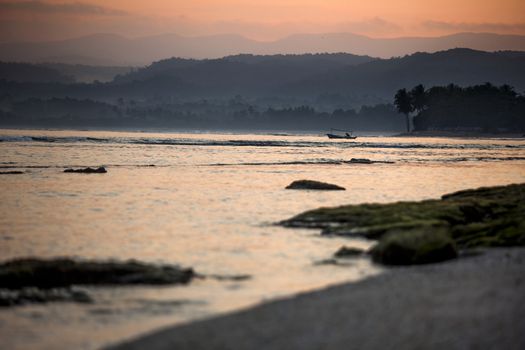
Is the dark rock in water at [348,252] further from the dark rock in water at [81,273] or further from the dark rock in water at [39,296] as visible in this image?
the dark rock in water at [39,296]

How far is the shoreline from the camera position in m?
11.6

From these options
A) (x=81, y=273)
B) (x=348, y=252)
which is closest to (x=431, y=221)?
(x=348, y=252)

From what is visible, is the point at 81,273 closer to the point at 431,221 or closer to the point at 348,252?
the point at 348,252

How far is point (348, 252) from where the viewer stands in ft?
68.6

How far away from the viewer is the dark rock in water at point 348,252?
2072 centimetres

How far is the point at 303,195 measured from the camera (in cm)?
4206

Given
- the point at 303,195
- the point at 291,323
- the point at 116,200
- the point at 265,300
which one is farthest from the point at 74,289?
the point at 303,195

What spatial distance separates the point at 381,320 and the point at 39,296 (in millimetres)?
6909

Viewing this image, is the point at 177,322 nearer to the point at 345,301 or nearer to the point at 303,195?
the point at 345,301

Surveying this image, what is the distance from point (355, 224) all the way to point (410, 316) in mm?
13182

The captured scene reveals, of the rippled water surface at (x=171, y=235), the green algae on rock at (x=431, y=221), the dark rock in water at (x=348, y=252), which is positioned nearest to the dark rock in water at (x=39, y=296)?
the rippled water surface at (x=171, y=235)

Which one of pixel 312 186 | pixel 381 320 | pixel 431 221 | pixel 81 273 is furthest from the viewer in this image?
pixel 312 186

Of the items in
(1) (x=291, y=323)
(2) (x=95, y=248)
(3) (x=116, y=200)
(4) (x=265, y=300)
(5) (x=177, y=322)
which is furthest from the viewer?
(3) (x=116, y=200)

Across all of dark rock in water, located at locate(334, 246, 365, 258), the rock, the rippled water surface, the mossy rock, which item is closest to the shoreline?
the rippled water surface
